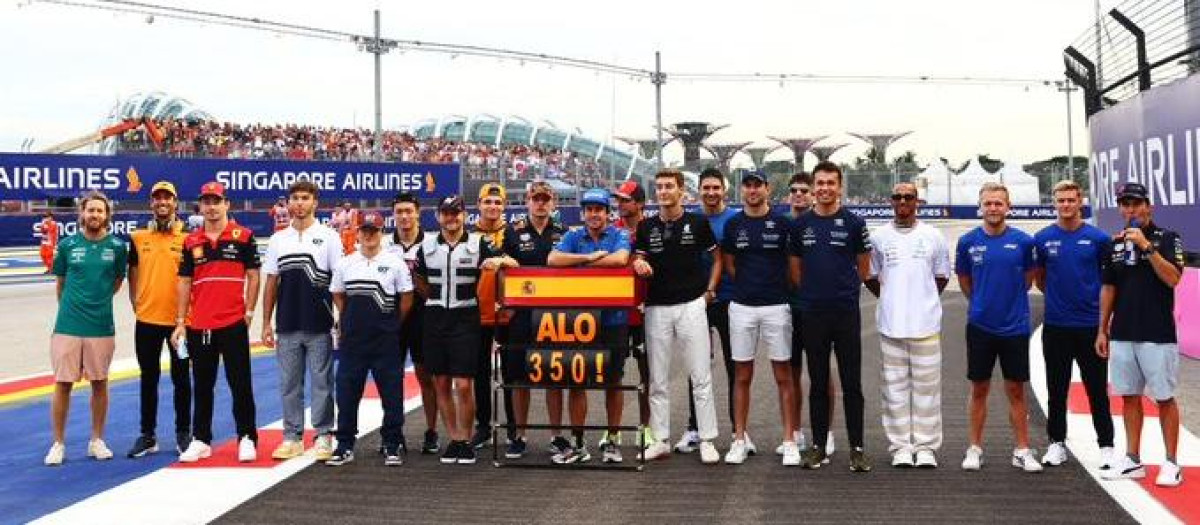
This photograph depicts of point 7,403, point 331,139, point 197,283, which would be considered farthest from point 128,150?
point 197,283

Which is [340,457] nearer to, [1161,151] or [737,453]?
[737,453]

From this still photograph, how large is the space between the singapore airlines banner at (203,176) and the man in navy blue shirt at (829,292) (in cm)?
1252

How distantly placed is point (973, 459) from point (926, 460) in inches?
10.7

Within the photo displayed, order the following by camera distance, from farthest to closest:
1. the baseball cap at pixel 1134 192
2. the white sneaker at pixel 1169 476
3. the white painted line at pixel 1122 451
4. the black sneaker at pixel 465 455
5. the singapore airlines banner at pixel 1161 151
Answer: the singapore airlines banner at pixel 1161 151
the black sneaker at pixel 465 455
the baseball cap at pixel 1134 192
the white sneaker at pixel 1169 476
the white painted line at pixel 1122 451

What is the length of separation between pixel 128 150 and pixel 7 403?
950 inches

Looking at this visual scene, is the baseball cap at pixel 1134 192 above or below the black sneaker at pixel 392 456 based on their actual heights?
above

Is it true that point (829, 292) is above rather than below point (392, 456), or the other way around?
above

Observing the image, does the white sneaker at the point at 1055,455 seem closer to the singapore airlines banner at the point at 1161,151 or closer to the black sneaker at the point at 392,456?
the black sneaker at the point at 392,456

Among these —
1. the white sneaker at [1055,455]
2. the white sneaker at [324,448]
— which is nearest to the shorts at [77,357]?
the white sneaker at [324,448]

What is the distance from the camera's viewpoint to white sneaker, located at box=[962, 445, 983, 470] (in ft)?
21.2

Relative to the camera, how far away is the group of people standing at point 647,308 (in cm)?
654

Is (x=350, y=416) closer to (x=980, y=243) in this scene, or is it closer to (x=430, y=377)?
(x=430, y=377)

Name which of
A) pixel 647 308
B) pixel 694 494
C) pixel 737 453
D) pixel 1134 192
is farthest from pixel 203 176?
pixel 1134 192

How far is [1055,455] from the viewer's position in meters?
6.55
